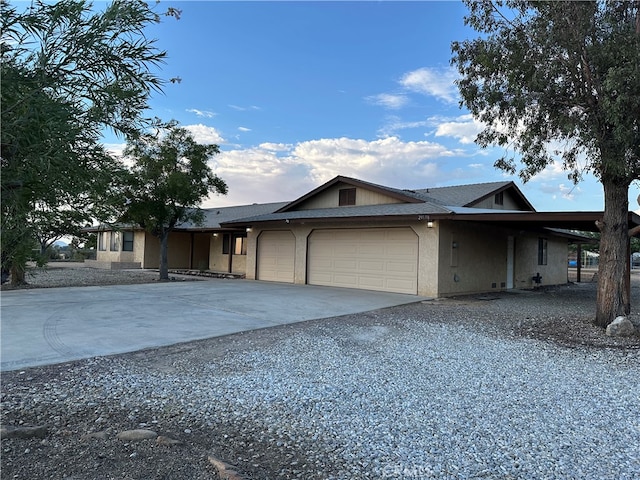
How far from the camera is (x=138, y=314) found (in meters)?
8.86

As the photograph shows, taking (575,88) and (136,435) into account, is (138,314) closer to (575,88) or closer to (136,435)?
(136,435)

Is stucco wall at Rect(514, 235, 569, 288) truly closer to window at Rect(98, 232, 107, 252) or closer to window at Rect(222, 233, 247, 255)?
window at Rect(222, 233, 247, 255)

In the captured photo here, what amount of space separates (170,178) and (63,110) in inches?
559

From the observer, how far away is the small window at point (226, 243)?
2259cm

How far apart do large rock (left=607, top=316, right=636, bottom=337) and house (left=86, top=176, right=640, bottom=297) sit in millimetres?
3430

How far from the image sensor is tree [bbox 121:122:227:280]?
15531 millimetres

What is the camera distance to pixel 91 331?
23.2ft

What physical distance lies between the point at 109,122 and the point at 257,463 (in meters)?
2.44

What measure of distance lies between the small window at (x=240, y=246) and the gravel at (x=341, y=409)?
14846mm

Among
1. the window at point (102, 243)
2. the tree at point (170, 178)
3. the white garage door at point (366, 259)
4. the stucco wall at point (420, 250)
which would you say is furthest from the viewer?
the window at point (102, 243)

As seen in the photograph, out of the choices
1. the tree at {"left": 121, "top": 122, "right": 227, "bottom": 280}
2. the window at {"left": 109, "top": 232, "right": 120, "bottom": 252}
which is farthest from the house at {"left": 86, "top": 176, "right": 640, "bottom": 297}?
the window at {"left": 109, "top": 232, "right": 120, "bottom": 252}

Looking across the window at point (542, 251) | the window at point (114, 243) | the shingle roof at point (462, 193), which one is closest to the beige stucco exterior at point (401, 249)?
the window at point (542, 251)

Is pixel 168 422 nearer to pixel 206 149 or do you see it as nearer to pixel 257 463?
pixel 257 463

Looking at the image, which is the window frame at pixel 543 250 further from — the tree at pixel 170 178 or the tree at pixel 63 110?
the tree at pixel 63 110
